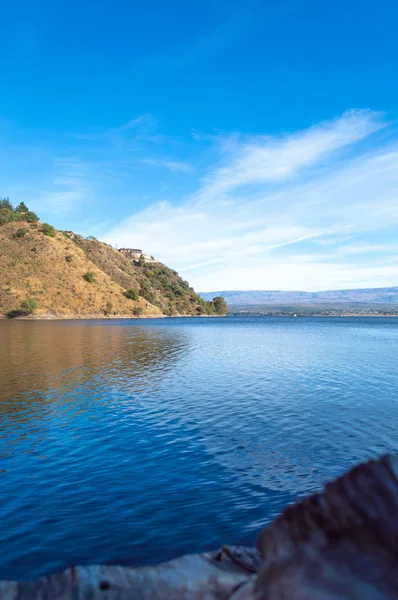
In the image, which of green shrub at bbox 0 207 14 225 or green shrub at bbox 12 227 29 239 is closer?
green shrub at bbox 12 227 29 239

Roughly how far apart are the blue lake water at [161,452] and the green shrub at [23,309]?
9914 cm

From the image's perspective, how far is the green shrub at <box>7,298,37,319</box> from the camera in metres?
123

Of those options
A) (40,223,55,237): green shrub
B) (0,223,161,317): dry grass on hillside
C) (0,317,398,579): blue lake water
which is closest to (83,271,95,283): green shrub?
(0,223,161,317): dry grass on hillside

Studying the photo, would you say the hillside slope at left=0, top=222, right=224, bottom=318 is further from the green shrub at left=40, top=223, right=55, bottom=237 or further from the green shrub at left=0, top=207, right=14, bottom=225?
the green shrub at left=0, top=207, right=14, bottom=225

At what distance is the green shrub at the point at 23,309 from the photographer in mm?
123438

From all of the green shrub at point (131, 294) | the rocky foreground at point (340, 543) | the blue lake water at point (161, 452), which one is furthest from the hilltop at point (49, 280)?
the rocky foreground at point (340, 543)

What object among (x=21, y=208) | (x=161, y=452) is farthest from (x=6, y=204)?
(x=161, y=452)

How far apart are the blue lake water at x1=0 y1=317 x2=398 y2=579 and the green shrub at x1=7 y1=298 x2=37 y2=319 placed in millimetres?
99140

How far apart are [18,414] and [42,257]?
449 feet

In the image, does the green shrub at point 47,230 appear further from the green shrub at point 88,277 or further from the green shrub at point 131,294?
the green shrub at point 131,294

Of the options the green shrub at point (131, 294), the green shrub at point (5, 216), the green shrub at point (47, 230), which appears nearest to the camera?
the green shrub at point (5, 216)

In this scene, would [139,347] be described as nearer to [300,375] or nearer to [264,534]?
[300,375]

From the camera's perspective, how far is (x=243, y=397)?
2388 cm

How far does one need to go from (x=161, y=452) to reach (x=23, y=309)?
11938 cm
